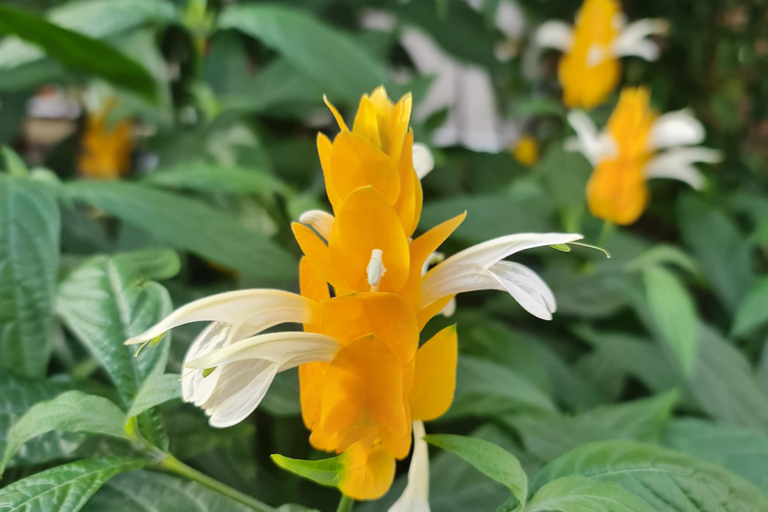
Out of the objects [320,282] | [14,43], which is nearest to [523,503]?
[320,282]

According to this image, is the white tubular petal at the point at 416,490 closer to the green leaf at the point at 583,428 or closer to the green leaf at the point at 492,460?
the green leaf at the point at 492,460

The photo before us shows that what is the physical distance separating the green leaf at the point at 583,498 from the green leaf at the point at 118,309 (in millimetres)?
195

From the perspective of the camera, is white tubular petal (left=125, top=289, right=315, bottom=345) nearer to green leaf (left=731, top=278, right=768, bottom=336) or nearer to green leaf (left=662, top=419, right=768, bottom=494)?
green leaf (left=662, top=419, right=768, bottom=494)

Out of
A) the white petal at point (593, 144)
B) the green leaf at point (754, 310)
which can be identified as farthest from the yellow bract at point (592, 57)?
the green leaf at point (754, 310)

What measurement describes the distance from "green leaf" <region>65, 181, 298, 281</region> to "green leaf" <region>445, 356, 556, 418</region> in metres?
0.16

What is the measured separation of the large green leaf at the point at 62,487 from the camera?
22cm

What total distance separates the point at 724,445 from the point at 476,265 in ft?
1.19

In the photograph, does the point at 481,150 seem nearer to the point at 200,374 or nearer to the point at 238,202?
the point at 238,202

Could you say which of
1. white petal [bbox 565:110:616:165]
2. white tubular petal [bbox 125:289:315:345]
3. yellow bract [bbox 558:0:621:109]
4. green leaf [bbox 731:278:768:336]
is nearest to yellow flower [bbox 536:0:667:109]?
yellow bract [bbox 558:0:621:109]

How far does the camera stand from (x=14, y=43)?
57cm

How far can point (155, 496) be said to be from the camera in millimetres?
270

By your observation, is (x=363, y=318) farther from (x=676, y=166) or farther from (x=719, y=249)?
(x=719, y=249)

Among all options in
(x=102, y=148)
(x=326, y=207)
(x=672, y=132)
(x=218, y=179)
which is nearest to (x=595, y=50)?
(x=672, y=132)

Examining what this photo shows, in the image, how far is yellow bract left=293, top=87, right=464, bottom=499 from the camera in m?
0.21
